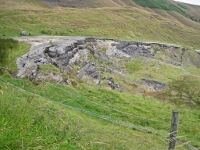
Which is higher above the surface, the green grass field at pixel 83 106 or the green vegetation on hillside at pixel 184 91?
the green grass field at pixel 83 106

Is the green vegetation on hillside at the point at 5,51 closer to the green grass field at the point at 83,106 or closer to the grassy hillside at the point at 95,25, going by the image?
the green grass field at the point at 83,106

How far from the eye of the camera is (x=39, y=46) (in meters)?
24.5

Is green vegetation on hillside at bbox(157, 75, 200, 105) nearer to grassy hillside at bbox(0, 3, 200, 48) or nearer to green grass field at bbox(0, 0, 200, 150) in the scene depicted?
green grass field at bbox(0, 0, 200, 150)

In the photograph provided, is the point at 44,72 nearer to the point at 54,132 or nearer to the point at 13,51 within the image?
the point at 13,51

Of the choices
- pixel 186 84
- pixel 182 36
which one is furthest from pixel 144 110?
pixel 182 36

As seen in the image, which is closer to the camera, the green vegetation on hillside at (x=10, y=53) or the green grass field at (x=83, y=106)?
the green grass field at (x=83, y=106)

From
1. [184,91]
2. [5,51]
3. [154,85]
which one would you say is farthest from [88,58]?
[184,91]

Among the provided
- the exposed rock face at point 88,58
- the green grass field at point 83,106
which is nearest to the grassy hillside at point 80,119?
the green grass field at point 83,106

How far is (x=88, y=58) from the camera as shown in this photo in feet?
98.6

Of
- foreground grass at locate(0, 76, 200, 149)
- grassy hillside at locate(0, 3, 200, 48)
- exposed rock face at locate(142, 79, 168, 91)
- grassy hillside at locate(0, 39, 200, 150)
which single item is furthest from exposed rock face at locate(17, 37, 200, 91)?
grassy hillside at locate(0, 3, 200, 48)

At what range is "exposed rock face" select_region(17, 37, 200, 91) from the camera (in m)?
18.7

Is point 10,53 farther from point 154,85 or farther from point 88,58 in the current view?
point 154,85

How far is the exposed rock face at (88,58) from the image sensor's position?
1872 centimetres

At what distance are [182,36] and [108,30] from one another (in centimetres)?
3493
